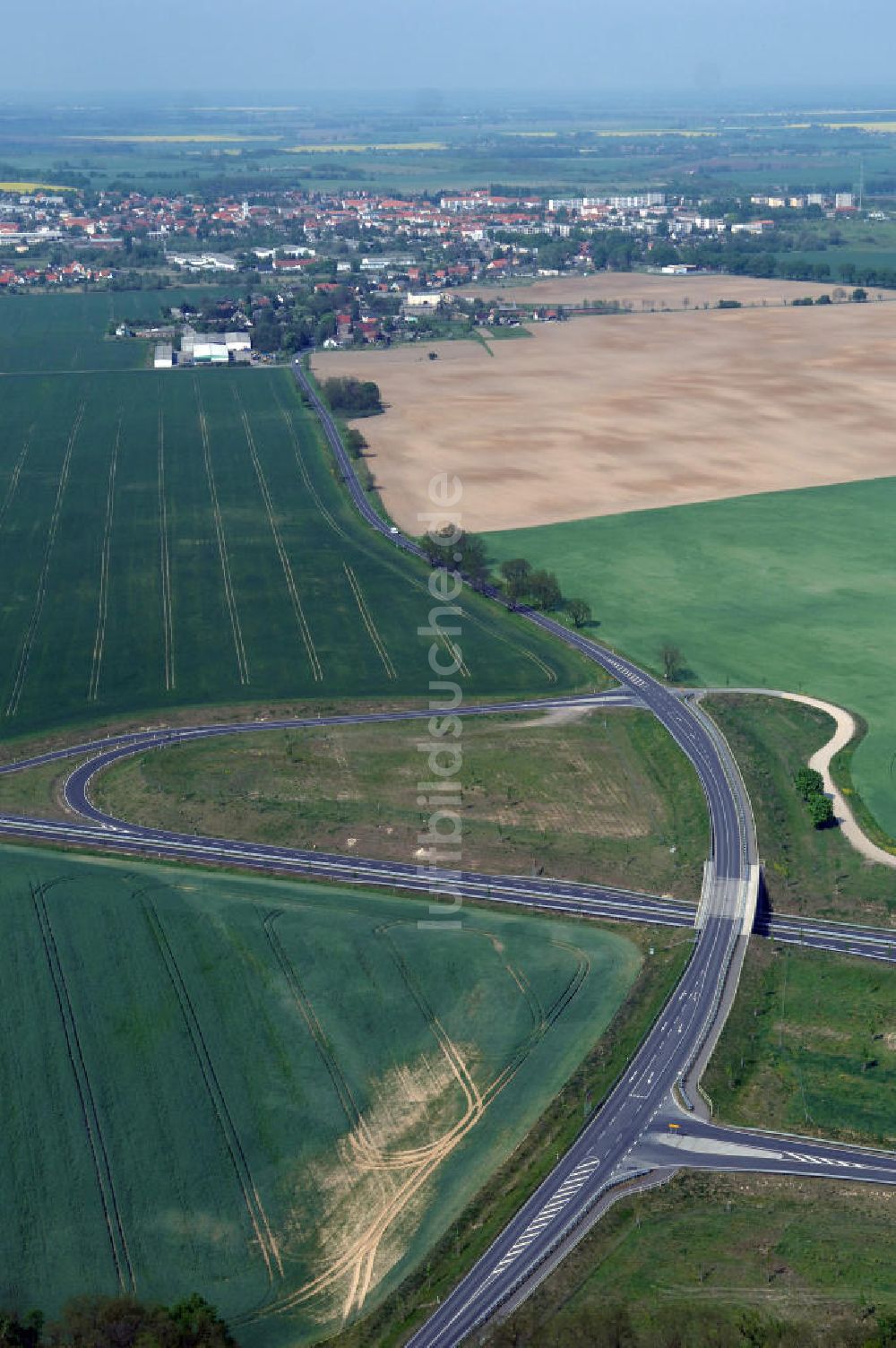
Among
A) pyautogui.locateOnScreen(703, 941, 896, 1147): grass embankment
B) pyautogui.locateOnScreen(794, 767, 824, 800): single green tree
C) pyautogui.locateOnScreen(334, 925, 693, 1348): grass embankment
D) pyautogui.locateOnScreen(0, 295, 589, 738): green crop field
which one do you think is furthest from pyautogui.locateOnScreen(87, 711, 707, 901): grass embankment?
pyautogui.locateOnScreen(703, 941, 896, 1147): grass embankment

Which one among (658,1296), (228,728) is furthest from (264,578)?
(658,1296)

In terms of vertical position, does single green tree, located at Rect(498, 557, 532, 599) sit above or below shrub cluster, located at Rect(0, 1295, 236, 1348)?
above

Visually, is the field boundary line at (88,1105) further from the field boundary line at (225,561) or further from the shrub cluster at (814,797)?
the shrub cluster at (814,797)

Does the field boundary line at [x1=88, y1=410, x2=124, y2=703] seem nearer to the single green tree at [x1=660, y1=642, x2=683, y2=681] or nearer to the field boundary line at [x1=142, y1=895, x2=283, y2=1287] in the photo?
the field boundary line at [x1=142, y1=895, x2=283, y2=1287]

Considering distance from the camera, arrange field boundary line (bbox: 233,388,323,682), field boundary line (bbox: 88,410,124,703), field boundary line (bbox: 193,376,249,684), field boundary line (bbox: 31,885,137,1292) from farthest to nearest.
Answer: field boundary line (bbox: 233,388,323,682) < field boundary line (bbox: 193,376,249,684) < field boundary line (bbox: 88,410,124,703) < field boundary line (bbox: 31,885,137,1292)

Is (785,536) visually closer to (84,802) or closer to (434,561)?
(434,561)

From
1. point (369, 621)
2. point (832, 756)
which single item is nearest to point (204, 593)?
point (369, 621)

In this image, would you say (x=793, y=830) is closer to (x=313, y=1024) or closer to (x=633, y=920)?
(x=633, y=920)
